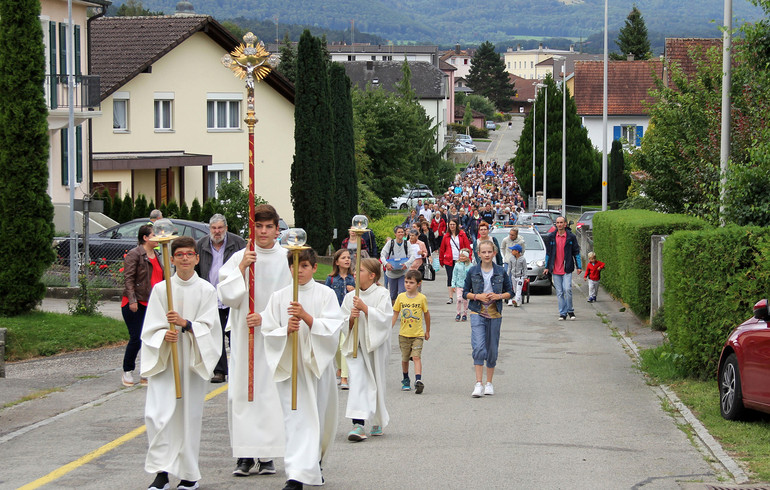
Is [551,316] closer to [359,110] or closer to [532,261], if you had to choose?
[532,261]

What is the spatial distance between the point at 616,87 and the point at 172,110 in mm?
44205

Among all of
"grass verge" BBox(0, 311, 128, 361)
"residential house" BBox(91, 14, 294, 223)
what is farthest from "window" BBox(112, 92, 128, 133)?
"grass verge" BBox(0, 311, 128, 361)

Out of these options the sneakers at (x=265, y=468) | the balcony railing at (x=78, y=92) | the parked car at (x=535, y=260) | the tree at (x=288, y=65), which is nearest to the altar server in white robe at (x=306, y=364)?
the sneakers at (x=265, y=468)

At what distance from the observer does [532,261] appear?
2666 centimetres

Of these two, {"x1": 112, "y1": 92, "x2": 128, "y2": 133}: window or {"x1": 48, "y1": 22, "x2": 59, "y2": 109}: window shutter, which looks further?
{"x1": 112, "y1": 92, "x2": 128, "y2": 133}: window

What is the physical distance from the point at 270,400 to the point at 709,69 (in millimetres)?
17023

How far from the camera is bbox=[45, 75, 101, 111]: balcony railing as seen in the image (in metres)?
27.5

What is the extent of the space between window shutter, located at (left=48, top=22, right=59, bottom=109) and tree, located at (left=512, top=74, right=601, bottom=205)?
1647 inches

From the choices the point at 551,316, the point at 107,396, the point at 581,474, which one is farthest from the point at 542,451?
the point at 551,316

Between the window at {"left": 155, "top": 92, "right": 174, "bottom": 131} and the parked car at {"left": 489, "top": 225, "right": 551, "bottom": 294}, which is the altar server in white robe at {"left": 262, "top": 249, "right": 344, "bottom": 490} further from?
the window at {"left": 155, "top": 92, "right": 174, "bottom": 131}

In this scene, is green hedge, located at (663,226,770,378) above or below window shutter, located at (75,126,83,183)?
below

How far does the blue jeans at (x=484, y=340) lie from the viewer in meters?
12.0

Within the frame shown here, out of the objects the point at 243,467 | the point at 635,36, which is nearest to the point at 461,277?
the point at 243,467

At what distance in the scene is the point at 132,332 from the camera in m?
12.5
